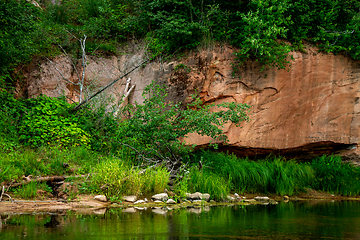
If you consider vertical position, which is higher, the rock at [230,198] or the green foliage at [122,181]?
the green foliage at [122,181]

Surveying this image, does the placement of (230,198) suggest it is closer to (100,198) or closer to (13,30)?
(100,198)

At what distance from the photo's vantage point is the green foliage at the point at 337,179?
888cm

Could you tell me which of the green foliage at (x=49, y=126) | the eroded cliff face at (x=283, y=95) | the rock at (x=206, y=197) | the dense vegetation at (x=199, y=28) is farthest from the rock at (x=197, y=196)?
the dense vegetation at (x=199, y=28)

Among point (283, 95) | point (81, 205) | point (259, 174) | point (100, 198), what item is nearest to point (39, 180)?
point (81, 205)

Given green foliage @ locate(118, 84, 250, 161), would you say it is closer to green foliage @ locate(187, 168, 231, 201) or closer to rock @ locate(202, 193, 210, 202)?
green foliage @ locate(187, 168, 231, 201)

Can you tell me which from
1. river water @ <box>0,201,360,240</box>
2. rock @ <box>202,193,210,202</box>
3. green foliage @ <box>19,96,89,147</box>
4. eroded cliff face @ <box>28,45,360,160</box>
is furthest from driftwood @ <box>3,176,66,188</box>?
eroded cliff face @ <box>28,45,360,160</box>

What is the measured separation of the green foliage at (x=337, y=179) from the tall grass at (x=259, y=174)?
0.43 m

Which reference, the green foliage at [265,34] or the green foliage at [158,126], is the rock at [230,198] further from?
the green foliage at [265,34]

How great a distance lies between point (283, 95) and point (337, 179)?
299cm

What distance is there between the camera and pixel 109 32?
38.7 feet

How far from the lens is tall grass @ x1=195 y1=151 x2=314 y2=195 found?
26.3 ft

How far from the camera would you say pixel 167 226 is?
382cm

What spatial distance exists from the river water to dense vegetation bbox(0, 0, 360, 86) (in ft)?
18.3

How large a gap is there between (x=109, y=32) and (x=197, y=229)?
32.4 ft
